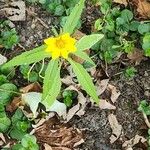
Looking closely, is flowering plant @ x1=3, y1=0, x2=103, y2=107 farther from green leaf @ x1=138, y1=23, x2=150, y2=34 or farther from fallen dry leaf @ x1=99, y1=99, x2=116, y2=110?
green leaf @ x1=138, y1=23, x2=150, y2=34

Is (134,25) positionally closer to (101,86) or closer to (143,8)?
(143,8)

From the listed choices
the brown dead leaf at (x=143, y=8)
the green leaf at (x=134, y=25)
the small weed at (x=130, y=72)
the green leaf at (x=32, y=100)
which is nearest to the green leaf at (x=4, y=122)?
the green leaf at (x=32, y=100)

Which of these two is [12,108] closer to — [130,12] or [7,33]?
[7,33]

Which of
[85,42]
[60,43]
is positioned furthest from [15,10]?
[60,43]

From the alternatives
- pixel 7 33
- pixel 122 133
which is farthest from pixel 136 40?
pixel 7 33

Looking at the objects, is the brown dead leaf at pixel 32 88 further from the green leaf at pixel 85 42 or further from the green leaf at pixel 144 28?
the green leaf at pixel 144 28

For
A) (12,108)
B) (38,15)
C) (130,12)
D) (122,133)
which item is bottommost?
(122,133)
